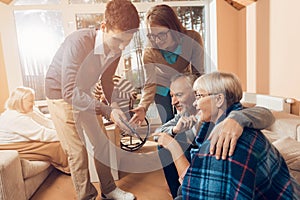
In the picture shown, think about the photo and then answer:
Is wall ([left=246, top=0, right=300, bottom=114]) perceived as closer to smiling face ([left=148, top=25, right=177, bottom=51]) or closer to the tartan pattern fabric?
smiling face ([left=148, top=25, right=177, bottom=51])

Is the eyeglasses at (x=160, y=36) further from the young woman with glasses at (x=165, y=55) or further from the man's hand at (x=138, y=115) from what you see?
the man's hand at (x=138, y=115)

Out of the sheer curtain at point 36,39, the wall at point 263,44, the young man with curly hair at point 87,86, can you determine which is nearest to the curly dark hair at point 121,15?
the young man with curly hair at point 87,86

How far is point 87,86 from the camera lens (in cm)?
149

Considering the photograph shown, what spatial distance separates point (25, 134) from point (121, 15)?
1293 millimetres

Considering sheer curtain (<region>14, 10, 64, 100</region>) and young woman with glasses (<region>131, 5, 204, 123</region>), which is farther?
sheer curtain (<region>14, 10, 64, 100</region>)

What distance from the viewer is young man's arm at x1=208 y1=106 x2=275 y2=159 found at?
686 millimetres

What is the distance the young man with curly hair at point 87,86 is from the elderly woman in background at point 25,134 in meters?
0.43

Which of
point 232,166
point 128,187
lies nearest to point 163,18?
point 232,166

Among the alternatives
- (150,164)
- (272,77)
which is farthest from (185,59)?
(272,77)

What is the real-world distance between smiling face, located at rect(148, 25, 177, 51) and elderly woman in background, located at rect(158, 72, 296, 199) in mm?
674

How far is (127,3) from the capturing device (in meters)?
1.28

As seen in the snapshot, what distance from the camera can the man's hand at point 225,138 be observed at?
681mm

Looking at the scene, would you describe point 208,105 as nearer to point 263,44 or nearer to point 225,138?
point 225,138

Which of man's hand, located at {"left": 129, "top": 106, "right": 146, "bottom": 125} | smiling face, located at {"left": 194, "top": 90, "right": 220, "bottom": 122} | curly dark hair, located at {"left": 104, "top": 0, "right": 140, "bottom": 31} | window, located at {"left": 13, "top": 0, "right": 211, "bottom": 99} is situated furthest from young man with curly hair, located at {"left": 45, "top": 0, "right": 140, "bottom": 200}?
window, located at {"left": 13, "top": 0, "right": 211, "bottom": 99}
